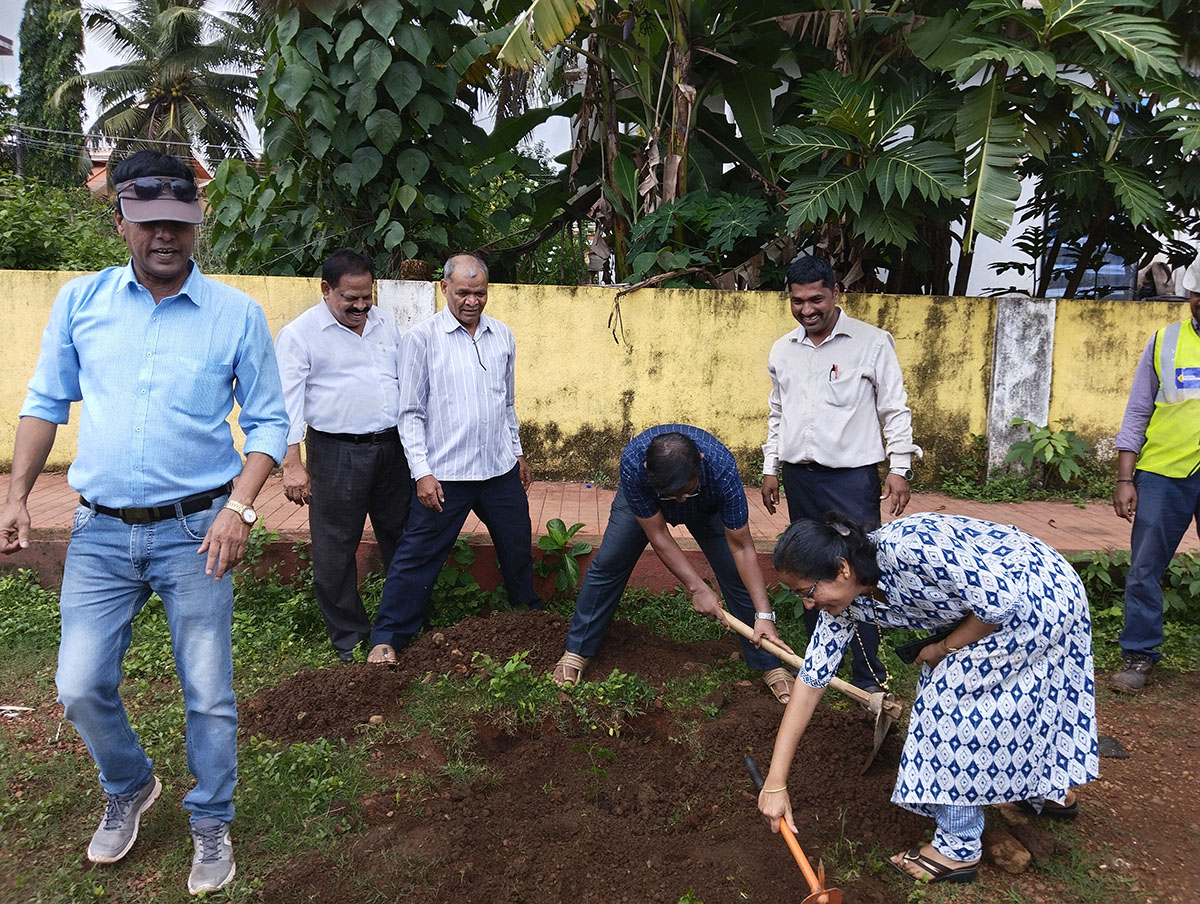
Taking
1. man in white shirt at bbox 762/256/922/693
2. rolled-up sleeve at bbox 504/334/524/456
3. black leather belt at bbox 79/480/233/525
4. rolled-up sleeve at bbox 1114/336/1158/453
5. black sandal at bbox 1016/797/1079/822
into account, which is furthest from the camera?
rolled-up sleeve at bbox 504/334/524/456

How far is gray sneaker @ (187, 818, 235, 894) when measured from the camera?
261 cm

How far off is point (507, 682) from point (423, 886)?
1.06 m

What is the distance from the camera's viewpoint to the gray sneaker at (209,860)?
8.57 ft

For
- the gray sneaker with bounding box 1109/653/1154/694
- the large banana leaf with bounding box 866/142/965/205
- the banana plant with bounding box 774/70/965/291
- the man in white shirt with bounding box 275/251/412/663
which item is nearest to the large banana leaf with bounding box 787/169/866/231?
the banana plant with bounding box 774/70/965/291

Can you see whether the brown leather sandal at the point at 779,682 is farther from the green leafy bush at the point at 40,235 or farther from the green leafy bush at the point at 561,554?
the green leafy bush at the point at 40,235

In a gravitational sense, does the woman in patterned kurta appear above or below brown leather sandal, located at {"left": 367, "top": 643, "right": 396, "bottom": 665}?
above

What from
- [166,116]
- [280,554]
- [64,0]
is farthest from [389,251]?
[64,0]

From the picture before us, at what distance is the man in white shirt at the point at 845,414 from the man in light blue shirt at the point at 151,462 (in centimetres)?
221

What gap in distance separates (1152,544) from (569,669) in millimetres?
2663

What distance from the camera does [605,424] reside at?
Answer: 22.0ft

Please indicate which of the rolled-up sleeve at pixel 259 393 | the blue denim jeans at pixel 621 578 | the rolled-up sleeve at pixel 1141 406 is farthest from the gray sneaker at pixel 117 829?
the rolled-up sleeve at pixel 1141 406

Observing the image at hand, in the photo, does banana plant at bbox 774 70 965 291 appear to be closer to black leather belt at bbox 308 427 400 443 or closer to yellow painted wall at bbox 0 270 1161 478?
yellow painted wall at bbox 0 270 1161 478

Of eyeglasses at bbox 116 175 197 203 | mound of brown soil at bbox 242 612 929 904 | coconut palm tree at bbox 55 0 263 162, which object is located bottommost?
mound of brown soil at bbox 242 612 929 904

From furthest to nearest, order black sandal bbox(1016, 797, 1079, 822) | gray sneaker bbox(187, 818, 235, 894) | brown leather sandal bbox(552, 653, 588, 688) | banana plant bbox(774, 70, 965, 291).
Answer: banana plant bbox(774, 70, 965, 291), brown leather sandal bbox(552, 653, 588, 688), black sandal bbox(1016, 797, 1079, 822), gray sneaker bbox(187, 818, 235, 894)
